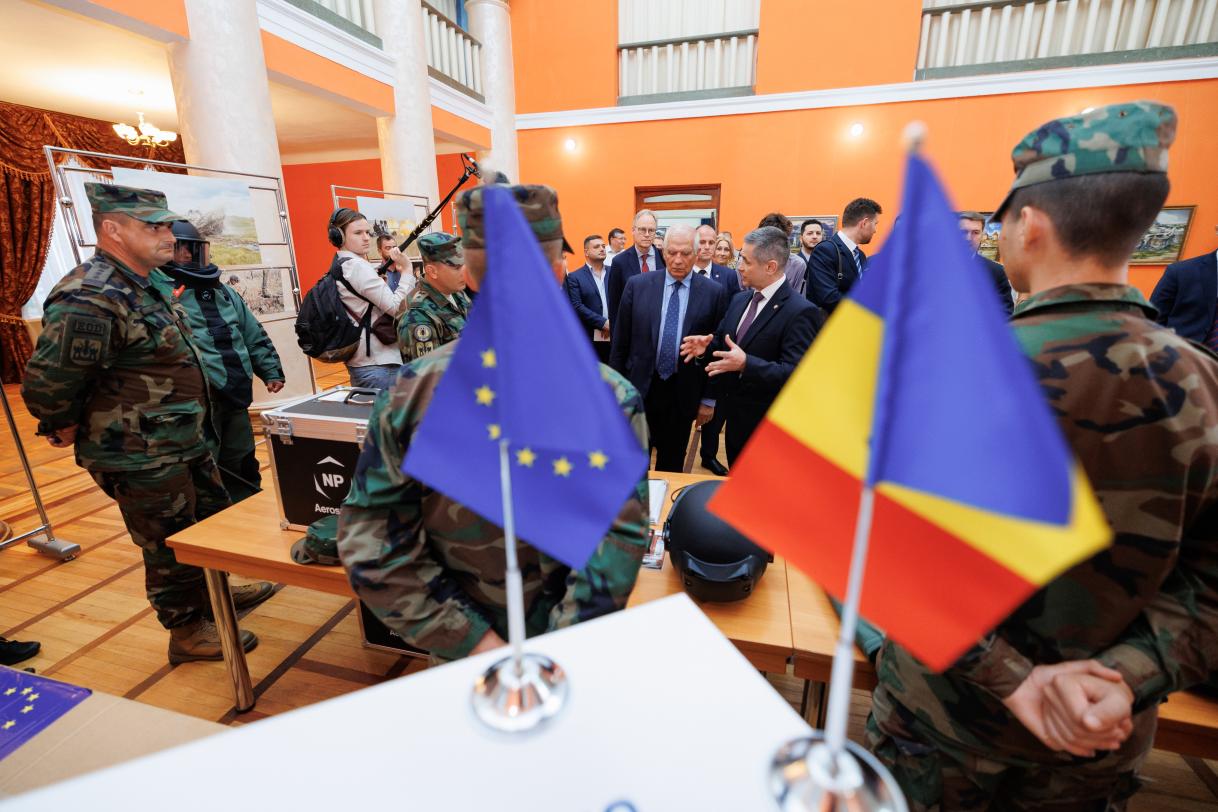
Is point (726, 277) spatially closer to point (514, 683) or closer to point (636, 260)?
point (636, 260)

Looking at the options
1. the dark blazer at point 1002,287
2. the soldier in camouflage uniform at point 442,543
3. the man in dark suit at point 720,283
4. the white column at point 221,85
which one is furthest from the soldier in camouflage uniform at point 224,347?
the dark blazer at point 1002,287

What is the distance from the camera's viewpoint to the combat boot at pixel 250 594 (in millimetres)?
2613

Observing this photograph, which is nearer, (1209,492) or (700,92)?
(1209,492)

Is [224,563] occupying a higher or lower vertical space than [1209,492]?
lower

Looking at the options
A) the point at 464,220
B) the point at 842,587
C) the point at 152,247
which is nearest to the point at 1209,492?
the point at 842,587

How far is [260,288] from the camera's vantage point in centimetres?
500

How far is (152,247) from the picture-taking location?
2066 millimetres

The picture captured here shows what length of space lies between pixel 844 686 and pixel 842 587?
0.08m

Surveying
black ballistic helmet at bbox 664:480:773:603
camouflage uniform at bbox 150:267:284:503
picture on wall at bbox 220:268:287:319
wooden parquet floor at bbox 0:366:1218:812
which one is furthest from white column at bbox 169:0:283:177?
black ballistic helmet at bbox 664:480:773:603

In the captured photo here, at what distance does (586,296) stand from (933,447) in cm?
446

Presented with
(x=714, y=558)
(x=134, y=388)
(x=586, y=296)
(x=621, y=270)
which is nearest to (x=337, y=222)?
(x=134, y=388)

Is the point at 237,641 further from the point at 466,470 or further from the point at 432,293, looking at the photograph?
the point at 466,470

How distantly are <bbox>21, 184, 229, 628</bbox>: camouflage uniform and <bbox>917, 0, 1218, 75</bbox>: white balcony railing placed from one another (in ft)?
29.6

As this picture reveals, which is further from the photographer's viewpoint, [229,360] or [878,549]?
[229,360]
